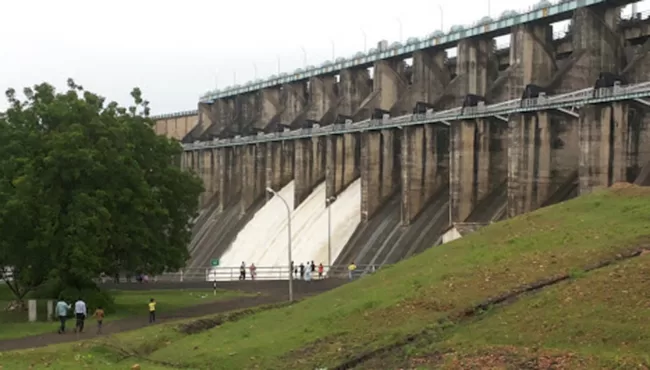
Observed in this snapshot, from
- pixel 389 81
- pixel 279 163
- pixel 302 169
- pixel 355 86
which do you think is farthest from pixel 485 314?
pixel 279 163

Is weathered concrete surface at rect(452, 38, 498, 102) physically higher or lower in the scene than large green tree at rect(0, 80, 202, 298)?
higher

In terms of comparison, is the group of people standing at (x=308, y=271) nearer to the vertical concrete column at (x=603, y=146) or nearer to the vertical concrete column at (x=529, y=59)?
the vertical concrete column at (x=529, y=59)

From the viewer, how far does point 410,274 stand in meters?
25.1

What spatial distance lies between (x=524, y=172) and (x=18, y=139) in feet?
86.9

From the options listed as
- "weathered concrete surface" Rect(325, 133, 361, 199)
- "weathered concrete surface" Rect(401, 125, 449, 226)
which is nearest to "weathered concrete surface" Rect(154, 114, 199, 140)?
"weathered concrete surface" Rect(325, 133, 361, 199)

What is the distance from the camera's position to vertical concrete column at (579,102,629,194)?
122ft

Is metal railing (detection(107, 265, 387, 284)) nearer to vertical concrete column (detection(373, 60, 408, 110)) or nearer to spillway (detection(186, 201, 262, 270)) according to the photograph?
spillway (detection(186, 201, 262, 270))

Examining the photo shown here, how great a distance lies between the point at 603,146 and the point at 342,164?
29.8 metres

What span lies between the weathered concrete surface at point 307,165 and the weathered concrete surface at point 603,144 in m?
33.8

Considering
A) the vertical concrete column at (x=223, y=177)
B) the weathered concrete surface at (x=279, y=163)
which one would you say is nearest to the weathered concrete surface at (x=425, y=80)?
the weathered concrete surface at (x=279, y=163)

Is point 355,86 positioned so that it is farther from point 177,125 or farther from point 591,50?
point 177,125

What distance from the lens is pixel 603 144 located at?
37.6 metres

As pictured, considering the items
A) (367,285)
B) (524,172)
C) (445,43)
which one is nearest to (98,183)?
(367,285)

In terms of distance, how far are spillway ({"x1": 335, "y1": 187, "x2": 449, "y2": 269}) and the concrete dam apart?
0.14 meters
